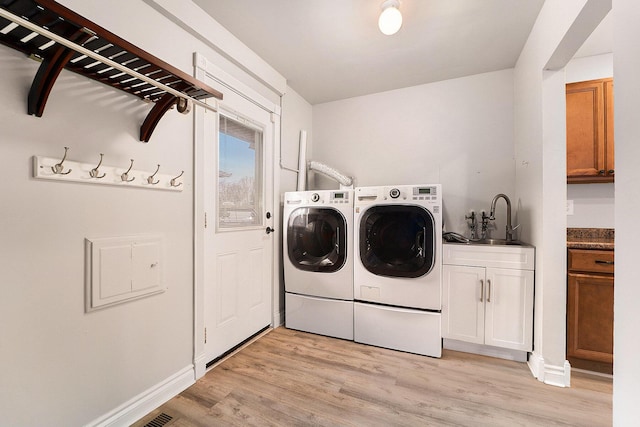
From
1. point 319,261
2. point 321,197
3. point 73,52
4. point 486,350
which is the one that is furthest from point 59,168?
point 486,350

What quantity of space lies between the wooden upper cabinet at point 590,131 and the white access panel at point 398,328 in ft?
5.49

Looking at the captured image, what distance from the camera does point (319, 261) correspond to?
2.52m

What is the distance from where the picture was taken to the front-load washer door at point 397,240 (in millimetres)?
2123

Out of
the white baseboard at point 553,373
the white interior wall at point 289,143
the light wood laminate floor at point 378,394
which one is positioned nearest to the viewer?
the light wood laminate floor at point 378,394

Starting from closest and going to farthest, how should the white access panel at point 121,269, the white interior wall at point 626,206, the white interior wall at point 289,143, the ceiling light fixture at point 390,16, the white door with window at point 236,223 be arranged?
1. the white interior wall at point 626,206
2. the white access panel at point 121,269
3. the ceiling light fixture at point 390,16
4. the white door with window at point 236,223
5. the white interior wall at point 289,143

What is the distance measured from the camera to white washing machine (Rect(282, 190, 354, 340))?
242cm

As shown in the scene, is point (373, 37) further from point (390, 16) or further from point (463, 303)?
point (463, 303)

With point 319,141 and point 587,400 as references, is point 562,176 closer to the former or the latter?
point 587,400

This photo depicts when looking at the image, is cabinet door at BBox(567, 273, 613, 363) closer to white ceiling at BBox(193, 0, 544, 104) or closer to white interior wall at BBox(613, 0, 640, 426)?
white interior wall at BBox(613, 0, 640, 426)

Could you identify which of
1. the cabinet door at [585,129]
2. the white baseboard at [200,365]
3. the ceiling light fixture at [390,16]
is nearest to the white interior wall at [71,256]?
the white baseboard at [200,365]

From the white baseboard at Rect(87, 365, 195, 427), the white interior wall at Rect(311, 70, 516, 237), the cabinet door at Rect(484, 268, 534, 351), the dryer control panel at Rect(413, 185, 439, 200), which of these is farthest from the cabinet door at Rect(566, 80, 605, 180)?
the white baseboard at Rect(87, 365, 195, 427)

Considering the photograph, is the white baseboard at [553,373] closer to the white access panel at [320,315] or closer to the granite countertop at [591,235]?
the granite countertop at [591,235]

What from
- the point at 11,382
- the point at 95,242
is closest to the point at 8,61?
the point at 95,242

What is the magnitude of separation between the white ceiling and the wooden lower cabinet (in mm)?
1713
